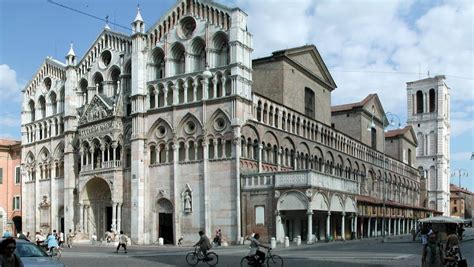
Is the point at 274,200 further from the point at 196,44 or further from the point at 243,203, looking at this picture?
the point at 196,44

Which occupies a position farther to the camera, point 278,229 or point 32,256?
point 278,229

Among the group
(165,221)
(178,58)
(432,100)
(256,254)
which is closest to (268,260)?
(256,254)

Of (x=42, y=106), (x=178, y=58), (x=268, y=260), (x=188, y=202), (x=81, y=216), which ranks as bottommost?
(x=81, y=216)

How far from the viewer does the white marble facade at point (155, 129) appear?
1885 inches

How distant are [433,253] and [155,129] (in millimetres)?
38760

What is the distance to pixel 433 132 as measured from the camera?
4542 inches

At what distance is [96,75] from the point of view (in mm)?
60312

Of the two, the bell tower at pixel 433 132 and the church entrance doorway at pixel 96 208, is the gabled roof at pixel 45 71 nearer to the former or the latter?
the church entrance doorway at pixel 96 208

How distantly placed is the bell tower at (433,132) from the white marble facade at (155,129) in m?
70.2

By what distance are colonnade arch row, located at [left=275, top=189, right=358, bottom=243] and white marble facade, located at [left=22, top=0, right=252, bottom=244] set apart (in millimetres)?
3677

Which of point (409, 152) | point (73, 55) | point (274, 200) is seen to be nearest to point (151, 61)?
point (73, 55)

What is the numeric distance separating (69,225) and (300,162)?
2288 centimetres

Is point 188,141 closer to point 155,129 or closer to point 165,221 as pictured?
point 155,129

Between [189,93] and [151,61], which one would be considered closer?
[189,93]
